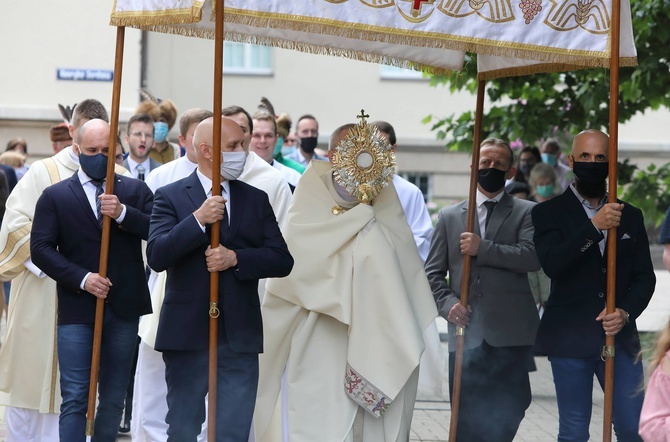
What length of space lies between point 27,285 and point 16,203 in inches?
20.9

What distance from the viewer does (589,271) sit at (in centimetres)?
691

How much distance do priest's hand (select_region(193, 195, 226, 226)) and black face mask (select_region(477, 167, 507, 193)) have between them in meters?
2.18

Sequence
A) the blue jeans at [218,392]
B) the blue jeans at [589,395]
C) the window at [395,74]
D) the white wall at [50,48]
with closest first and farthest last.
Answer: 1. the blue jeans at [218,392]
2. the blue jeans at [589,395]
3. the white wall at [50,48]
4. the window at [395,74]

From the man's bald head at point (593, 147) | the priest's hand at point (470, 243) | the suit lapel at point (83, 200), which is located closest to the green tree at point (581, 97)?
the priest's hand at point (470, 243)

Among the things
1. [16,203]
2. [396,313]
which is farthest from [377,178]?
[16,203]

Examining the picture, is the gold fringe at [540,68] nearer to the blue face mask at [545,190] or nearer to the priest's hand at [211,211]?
the priest's hand at [211,211]

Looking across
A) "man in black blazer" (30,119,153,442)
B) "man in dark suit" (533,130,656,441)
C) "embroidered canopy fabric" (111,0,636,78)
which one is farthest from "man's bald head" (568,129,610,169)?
"man in black blazer" (30,119,153,442)

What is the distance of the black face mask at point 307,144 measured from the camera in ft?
37.4

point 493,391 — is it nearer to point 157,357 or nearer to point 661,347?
point 157,357

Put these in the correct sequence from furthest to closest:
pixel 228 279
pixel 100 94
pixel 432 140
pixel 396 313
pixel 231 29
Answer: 1. pixel 432 140
2. pixel 100 94
3. pixel 231 29
4. pixel 396 313
5. pixel 228 279

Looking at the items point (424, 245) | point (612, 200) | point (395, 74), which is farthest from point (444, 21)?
point (395, 74)

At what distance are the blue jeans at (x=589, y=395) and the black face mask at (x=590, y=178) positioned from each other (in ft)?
2.88

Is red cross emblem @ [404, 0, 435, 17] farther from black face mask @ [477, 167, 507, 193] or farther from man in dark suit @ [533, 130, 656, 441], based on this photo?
black face mask @ [477, 167, 507, 193]

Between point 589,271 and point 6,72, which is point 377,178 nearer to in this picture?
point 589,271
